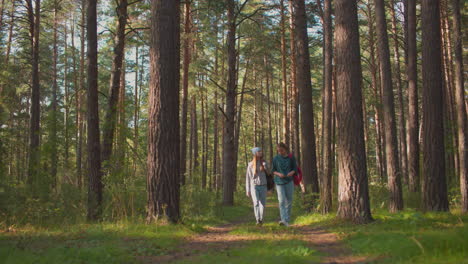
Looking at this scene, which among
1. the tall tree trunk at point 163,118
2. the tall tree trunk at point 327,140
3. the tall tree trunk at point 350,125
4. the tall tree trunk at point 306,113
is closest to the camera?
the tall tree trunk at point 350,125

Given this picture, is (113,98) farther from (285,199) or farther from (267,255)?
(267,255)

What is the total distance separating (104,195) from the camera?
403 inches

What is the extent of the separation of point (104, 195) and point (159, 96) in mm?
3993

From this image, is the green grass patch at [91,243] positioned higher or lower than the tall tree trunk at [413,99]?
lower

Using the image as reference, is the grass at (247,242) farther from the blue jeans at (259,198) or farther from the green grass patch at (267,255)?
the blue jeans at (259,198)

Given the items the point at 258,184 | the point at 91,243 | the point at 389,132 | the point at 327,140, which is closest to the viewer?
the point at 91,243

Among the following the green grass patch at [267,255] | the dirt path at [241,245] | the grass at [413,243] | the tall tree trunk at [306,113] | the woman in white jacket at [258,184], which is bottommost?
the dirt path at [241,245]

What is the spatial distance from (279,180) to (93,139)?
4.85 meters

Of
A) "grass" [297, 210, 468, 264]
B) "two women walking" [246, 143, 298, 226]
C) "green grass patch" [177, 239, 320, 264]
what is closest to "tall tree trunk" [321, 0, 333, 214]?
"two women walking" [246, 143, 298, 226]

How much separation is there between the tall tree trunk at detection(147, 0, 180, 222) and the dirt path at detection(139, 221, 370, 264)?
108 centimetres

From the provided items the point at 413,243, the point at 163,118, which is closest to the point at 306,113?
the point at 163,118

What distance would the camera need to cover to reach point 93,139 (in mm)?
9555

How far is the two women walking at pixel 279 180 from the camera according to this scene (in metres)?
8.82

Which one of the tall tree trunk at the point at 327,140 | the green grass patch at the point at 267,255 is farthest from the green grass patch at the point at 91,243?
the tall tree trunk at the point at 327,140
